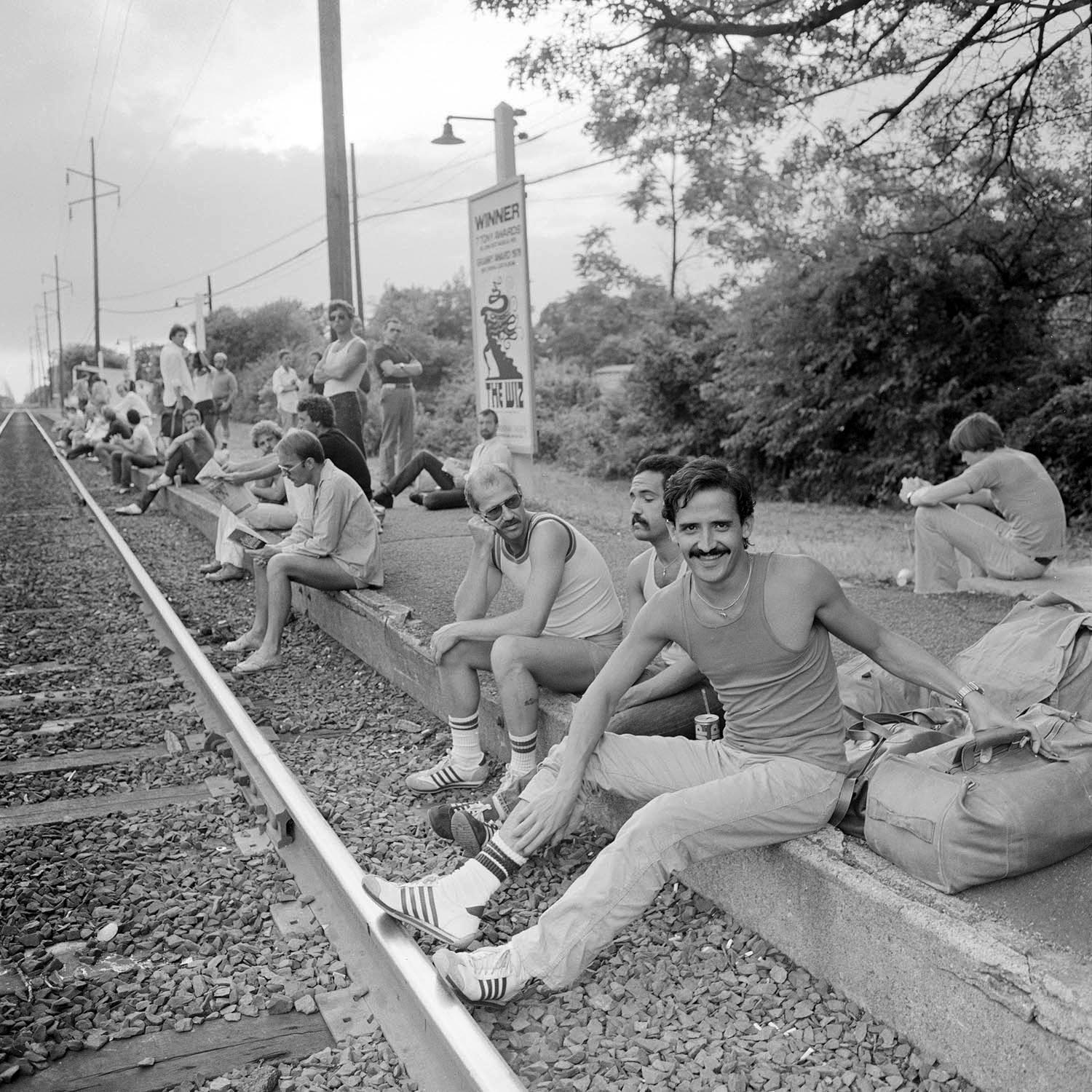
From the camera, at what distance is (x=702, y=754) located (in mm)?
3701

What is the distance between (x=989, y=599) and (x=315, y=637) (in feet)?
14.4

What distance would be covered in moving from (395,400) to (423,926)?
34.4 ft

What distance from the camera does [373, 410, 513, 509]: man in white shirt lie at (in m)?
11.5

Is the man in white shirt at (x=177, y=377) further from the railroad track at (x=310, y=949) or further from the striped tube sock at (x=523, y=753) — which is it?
the striped tube sock at (x=523, y=753)

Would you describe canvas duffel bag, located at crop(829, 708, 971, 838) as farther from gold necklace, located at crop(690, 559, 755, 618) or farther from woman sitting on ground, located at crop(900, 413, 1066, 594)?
woman sitting on ground, located at crop(900, 413, 1066, 594)

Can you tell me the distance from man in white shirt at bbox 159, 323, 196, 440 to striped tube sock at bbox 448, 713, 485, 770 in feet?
44.1

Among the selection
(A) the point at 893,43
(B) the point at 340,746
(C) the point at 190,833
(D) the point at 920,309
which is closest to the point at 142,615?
(B) the point at 340,746

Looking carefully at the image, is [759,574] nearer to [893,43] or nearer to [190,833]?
[190,833]

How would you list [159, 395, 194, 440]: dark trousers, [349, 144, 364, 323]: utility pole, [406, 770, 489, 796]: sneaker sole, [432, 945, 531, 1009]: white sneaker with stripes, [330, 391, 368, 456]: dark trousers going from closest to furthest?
1. [432, 945, 531, 1009]: white sneaker with stripes
2. [406, 770, 489, 796]: sneaker sole
3. [330, 391, 368, 456]: dark trousers
4. [159, 395, 194, 440]: dark trousers
5. [349, 144, 364, 323]: utility pole

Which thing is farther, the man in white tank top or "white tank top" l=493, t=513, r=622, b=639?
"white tank top" l=493, t=513, r=622, b=639

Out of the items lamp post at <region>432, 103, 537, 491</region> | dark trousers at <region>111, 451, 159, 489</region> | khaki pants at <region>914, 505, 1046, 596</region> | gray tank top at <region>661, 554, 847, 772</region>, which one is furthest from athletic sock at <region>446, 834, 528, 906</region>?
dark trousers at <region>111, 451, 159, 489</region>

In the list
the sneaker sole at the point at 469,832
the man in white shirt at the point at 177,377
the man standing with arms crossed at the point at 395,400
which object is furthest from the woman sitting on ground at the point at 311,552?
the man in white shirt at the point at 177,377

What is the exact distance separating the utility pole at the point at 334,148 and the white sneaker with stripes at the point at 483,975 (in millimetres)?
11322

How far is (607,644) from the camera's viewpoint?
16.3ft
